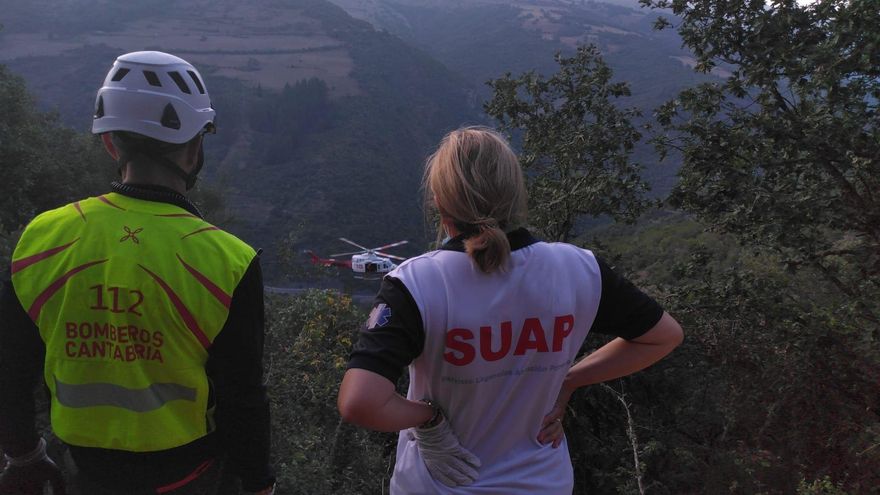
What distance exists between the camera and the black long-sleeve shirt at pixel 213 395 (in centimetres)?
156

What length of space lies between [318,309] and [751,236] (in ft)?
25.2

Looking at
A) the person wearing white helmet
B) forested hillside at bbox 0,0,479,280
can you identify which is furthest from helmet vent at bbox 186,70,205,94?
forested hillside at bbox 0,0,479,280

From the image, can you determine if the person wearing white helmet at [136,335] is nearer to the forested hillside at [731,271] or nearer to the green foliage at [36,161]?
the forested hillside at [731,271]

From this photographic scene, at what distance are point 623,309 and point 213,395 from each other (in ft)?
3.61

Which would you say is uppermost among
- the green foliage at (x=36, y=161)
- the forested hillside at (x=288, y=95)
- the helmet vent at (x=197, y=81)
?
the helmet vent at (x=197, y=81)

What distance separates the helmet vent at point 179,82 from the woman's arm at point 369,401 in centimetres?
103

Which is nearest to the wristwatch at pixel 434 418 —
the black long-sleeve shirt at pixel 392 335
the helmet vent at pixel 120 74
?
the black long-sleeve shirt at pixel 392 335

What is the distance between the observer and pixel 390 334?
4.38 feet

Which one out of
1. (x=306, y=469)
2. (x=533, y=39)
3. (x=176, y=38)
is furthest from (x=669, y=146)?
(x=533, y=39)

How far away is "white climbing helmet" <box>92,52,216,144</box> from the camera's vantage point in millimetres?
1677

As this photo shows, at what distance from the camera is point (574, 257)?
5.00 feet

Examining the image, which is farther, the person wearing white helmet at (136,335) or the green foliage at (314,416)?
the green foliage at (314,416)

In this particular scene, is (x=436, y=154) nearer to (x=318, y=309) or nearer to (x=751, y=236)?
(x=751, y=236)

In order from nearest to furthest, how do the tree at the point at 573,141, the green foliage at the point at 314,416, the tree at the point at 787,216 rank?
the green foliage at the point at 314,416
the tree at the point at 787,216
the tree at the point at 573,141
